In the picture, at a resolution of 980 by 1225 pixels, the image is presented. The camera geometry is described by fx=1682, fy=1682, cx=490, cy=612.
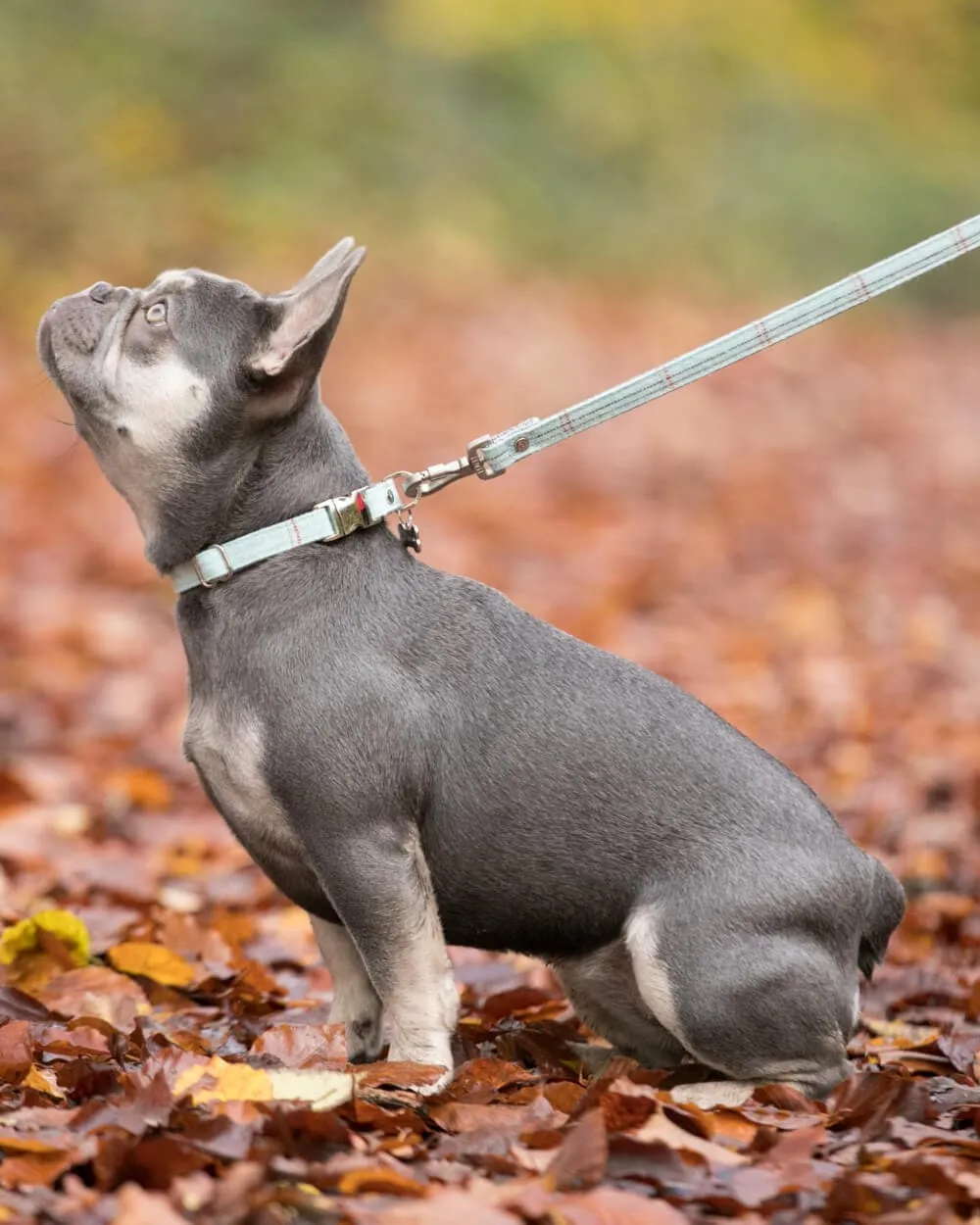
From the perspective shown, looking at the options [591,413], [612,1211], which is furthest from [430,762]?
[612,1211]

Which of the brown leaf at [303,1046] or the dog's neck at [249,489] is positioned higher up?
the dog's neck at [249,489]

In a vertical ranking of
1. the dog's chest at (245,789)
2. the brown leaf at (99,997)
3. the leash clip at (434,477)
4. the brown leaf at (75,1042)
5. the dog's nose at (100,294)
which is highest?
the dog's nose at (100,294)

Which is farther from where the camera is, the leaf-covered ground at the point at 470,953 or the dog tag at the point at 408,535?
the dog tag at the point at 408,535

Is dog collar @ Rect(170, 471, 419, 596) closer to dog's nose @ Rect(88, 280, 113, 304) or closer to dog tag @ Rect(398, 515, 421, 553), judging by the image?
dog tag @ Rect(398, 515, 421, 553)

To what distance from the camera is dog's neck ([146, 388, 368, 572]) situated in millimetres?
3926

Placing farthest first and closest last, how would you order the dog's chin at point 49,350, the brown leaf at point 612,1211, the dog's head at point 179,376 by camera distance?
1. the dog's chin at point 49,350
2. the dog's head at point 179,376
3. the brown leaf at point 612,1211

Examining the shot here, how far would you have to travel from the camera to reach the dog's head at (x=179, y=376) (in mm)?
3885

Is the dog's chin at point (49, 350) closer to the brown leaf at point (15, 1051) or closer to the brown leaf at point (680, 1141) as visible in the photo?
the brown leaf at point (15, 1051)

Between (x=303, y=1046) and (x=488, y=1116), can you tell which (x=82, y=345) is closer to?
(x=303, y=1046)

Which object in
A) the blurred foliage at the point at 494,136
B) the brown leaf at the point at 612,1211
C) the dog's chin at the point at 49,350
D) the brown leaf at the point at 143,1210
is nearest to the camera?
the brown leaf at the point at 143,1210

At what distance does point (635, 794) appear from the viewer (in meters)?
3.78

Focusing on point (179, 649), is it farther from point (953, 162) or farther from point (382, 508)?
point (953, 162)

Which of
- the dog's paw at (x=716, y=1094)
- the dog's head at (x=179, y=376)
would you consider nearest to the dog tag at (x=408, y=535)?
the dog's head at (x=179, y=376)

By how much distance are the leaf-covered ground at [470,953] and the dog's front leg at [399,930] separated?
0.45ft
